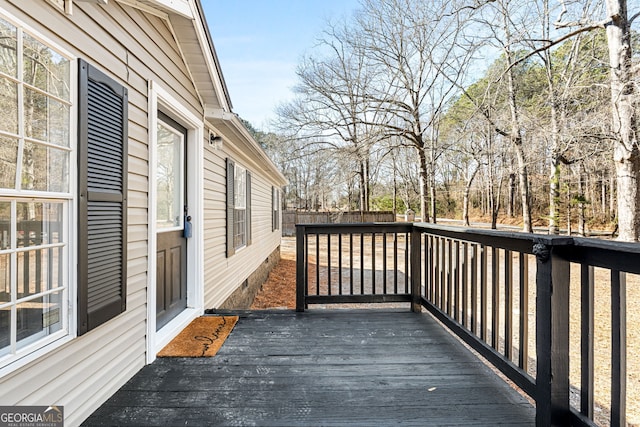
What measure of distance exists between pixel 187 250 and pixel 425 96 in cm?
1174

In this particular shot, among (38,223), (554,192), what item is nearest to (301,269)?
(38,223)

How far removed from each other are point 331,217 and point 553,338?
16944 millimetres

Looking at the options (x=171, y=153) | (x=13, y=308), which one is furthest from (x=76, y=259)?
(x=171, y=153)

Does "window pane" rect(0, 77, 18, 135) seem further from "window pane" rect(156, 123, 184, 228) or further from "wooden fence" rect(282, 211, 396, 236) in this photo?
"wooden fence" rect(282, 211, 396, 236)

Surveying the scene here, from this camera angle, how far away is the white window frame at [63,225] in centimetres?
141

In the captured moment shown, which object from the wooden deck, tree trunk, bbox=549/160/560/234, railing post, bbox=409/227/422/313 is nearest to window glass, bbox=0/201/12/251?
the wooden deck

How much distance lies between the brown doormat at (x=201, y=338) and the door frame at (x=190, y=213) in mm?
64

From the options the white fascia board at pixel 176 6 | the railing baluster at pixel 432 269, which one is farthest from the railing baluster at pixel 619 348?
the white fascia board at pixel 176 6

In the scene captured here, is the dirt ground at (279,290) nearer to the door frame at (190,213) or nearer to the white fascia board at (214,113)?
the door frame at (190,213)

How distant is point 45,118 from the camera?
1.58 metres

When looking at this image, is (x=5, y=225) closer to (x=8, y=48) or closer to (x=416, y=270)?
(x=8, y=48)

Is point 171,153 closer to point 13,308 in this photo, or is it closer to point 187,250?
point 187,250

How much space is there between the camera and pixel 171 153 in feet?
10.6

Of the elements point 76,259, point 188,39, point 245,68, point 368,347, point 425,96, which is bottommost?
point 368,347
